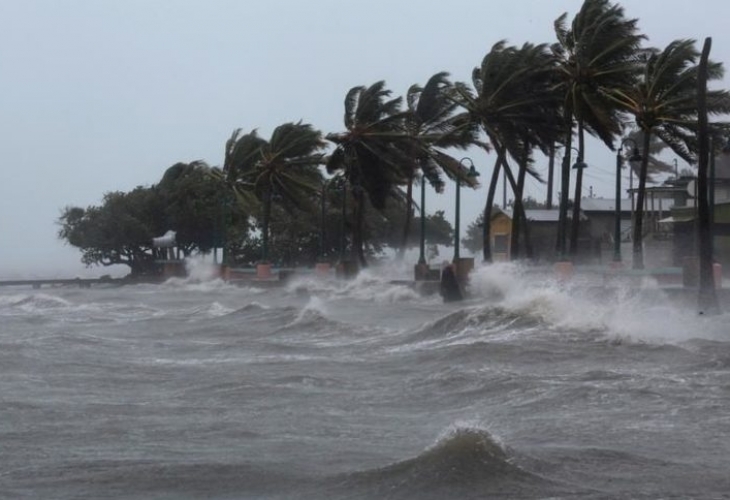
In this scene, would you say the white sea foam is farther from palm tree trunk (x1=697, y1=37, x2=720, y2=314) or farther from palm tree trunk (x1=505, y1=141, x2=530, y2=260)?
palm tree trunk (x1=505, y1=141, x2=530, y2=260)

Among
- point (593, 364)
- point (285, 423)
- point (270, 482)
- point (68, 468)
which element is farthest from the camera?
point (593, 364)

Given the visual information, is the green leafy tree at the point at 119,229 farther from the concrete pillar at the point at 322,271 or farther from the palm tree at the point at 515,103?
the palm tree at the point at 515,103

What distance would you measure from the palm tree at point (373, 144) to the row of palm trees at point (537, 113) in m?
0.04

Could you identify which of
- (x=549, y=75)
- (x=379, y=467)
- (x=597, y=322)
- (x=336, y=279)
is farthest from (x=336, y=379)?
(x=336, y=279)

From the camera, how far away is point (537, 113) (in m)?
40.7

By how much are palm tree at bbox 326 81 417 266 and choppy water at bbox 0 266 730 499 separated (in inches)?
1124

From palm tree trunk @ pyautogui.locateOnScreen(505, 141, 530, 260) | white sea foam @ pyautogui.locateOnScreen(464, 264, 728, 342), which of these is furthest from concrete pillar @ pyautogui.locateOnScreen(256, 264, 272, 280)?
white sea foam @ pyautogui.locateOnScreen(464, 264, 728, 342)

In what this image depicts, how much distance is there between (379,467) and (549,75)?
33.4 meters

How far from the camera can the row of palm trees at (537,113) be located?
37031mm

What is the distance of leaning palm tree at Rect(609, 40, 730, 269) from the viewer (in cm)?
3644

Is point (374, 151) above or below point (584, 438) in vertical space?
above

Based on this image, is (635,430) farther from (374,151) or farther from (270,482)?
(374,151)

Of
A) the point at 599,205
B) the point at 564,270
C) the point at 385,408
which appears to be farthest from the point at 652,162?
the point at 385,408

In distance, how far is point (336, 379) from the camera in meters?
13.5
